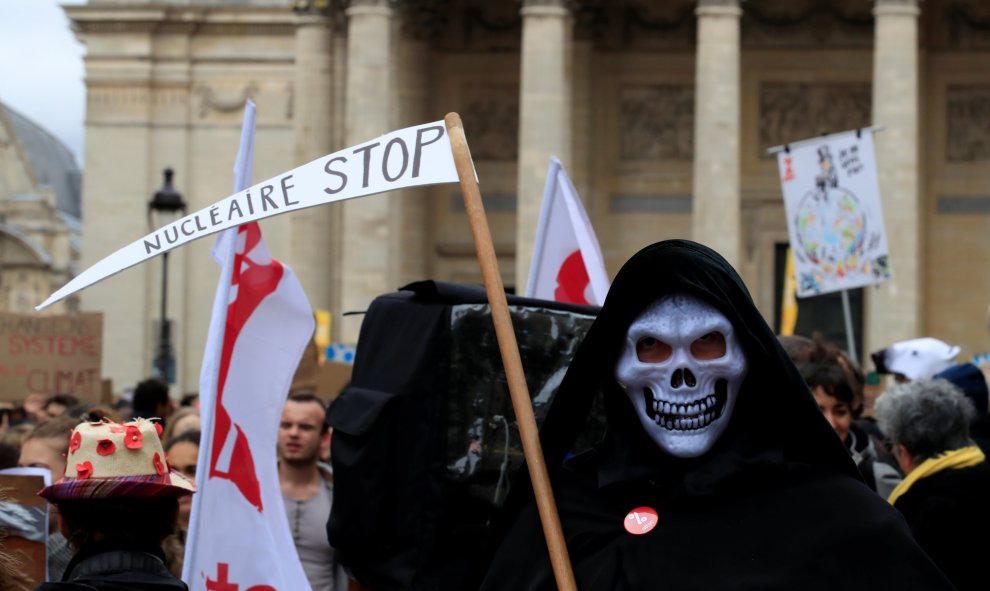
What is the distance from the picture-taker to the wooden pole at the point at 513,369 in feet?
13.8

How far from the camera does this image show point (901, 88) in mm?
33188

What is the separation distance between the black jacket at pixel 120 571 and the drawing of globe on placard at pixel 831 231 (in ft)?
47.1

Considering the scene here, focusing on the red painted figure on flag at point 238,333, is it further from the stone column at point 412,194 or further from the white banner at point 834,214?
the stone column at point 412,194

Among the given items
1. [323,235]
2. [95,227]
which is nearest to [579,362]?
[323,235]

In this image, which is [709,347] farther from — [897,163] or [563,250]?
[897,163]

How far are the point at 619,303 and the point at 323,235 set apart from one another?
32.6 m

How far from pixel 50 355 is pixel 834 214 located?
8289 millimetres

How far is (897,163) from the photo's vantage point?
3316 centimetres

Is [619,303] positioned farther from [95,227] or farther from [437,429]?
[95,227]

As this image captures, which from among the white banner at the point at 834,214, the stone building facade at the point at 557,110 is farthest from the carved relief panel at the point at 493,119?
the white banner at the point at 834,214

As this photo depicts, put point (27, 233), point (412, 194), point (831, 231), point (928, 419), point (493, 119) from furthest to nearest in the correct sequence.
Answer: point (27, 233)
point (493, 119)
point (412, 194)
point (831, 231)
point (928, 419)

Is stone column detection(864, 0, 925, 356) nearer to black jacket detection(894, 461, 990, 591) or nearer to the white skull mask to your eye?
black jacket detection(894, 461, 990, 591)

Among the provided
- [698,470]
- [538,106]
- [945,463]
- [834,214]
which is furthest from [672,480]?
[538,106]

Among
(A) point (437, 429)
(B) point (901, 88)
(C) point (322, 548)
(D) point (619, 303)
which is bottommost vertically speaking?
(C) point (322, 548)
